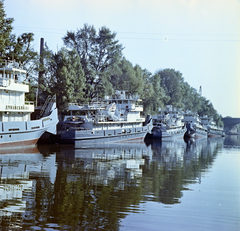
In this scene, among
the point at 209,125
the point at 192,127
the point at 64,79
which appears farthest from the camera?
the point at 209,125

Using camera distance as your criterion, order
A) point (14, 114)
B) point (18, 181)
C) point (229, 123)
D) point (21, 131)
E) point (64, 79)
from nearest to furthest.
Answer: point (18, 181), point (21, 131), point (14, 114), point (64, 79), point (229, 123)

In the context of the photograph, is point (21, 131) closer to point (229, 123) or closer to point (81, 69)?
point (81, 69)

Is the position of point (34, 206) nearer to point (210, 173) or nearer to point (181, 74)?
point (210, 173)

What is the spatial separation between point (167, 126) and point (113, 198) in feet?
157

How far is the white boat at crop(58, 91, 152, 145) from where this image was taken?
132 feet

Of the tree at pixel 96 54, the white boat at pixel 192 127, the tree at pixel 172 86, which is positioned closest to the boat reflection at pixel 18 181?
the tree at pixel 96 54

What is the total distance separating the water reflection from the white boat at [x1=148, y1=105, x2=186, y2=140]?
31255 mm

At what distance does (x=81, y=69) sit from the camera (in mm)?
50031

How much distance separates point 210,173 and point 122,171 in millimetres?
6074

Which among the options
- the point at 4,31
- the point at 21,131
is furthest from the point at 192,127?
the point at 21,131

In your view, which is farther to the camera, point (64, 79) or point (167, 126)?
point (167, 126)

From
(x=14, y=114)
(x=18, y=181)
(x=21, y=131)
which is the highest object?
(x=14, y=114)

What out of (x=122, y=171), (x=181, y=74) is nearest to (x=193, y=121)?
(x=181, y=74)

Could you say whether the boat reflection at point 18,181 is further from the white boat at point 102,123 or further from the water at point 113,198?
the white boat at point 102,123
